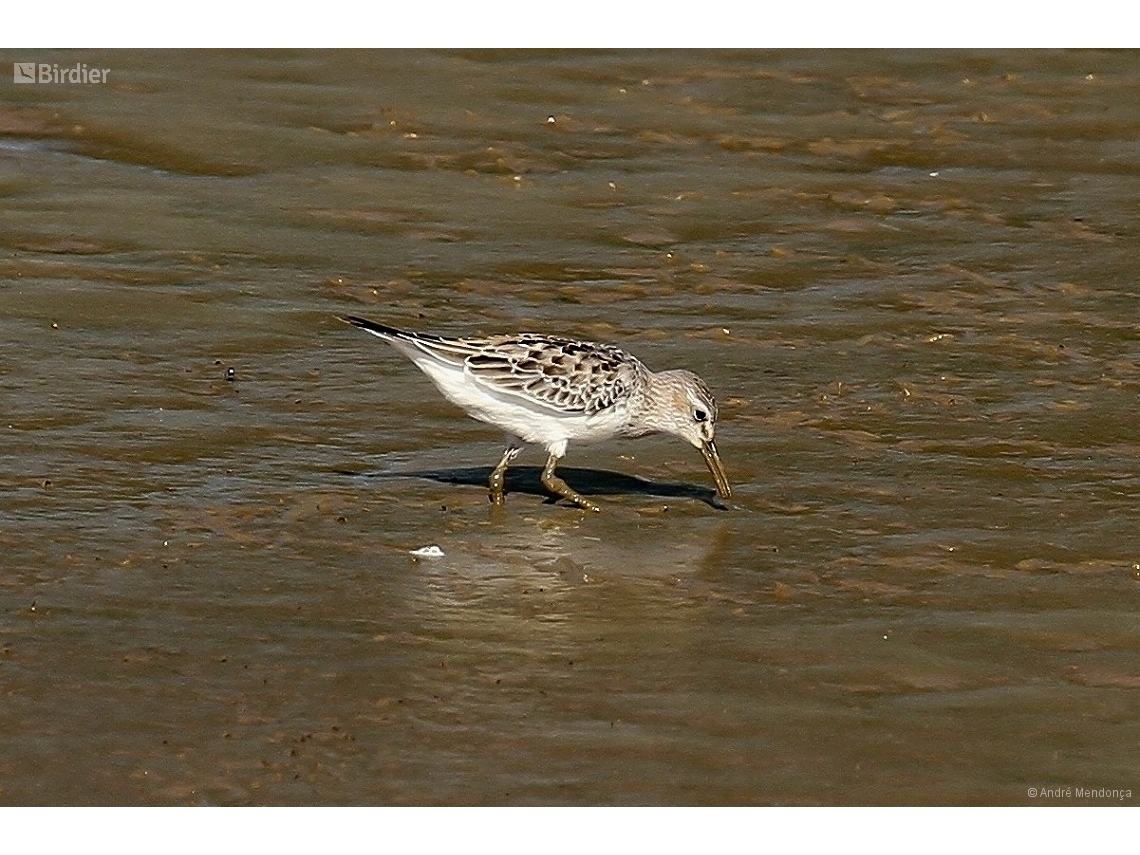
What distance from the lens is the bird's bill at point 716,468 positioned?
9867 millimetres

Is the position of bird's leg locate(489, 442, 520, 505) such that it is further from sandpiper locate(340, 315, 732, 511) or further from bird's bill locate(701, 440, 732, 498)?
bird's bill locate(701, 440, 732, 498)

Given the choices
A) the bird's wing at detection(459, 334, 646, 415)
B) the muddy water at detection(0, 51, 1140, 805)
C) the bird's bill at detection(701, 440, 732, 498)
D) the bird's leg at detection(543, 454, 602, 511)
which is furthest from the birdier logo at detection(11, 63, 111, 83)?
the bird's bill at detection(701, 440, 732, 498)

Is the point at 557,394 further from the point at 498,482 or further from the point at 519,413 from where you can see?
the point at 498,482

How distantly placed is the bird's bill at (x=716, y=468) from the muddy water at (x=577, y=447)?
86mm

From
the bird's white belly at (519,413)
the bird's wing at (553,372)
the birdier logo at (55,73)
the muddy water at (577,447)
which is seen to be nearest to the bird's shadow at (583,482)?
the muddy water at (577,447)

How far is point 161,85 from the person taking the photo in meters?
15.5

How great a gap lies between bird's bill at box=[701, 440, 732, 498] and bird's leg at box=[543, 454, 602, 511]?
1.87 feet

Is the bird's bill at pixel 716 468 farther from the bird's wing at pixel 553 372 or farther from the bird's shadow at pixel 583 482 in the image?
the bird's wing at pixel 553 372

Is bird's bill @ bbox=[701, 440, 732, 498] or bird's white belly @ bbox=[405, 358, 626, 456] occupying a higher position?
bird's white belly @ bbox=[405, 358, 626, 456]

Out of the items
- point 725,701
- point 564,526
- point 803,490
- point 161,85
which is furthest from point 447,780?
point 161,85

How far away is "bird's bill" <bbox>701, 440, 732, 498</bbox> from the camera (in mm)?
9867

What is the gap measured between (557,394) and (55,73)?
7301mm

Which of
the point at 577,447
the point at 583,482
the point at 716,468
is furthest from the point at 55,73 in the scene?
the point at 716,468

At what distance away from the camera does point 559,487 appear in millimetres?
9891
